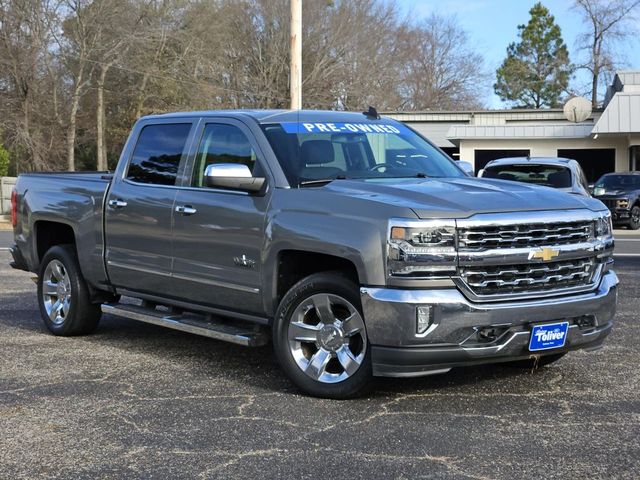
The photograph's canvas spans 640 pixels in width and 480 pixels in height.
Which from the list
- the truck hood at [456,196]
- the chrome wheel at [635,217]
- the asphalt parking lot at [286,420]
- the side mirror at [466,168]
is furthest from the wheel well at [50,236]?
the chrome wheel at [635,217]

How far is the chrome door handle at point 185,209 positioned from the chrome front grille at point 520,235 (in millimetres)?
2221

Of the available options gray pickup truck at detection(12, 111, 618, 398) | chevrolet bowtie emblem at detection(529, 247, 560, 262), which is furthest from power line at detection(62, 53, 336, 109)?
chevrolet bowtie emblem at detection(529, 247, 560, 262)

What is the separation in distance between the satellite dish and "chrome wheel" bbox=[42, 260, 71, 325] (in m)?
28.0

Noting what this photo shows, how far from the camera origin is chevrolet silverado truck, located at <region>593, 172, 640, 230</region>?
2367 cm

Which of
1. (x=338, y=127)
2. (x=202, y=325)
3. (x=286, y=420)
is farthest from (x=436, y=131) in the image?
(x=286, y=420)

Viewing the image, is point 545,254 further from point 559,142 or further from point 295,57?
point 559,142

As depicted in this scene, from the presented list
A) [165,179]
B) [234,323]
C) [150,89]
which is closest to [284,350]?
[234,323]

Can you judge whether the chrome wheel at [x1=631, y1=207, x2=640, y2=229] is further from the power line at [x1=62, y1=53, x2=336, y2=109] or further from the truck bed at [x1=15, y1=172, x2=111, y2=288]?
the power line at [x1=62, y1=53, x2=336, y2=109]

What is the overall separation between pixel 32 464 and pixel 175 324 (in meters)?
2.20

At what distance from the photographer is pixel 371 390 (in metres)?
5.62

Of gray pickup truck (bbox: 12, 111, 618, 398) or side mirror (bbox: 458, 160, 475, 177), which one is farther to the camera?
side mirror (bbox: 458, 160, 475, 177)

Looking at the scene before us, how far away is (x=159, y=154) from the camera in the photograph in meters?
7.17

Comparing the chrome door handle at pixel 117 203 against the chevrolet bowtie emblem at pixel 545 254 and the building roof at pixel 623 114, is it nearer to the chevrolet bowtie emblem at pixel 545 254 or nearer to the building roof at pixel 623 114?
the chevrolet bowtie emblem at pixel 545 254

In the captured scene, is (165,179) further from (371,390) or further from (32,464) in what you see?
(32,464)
